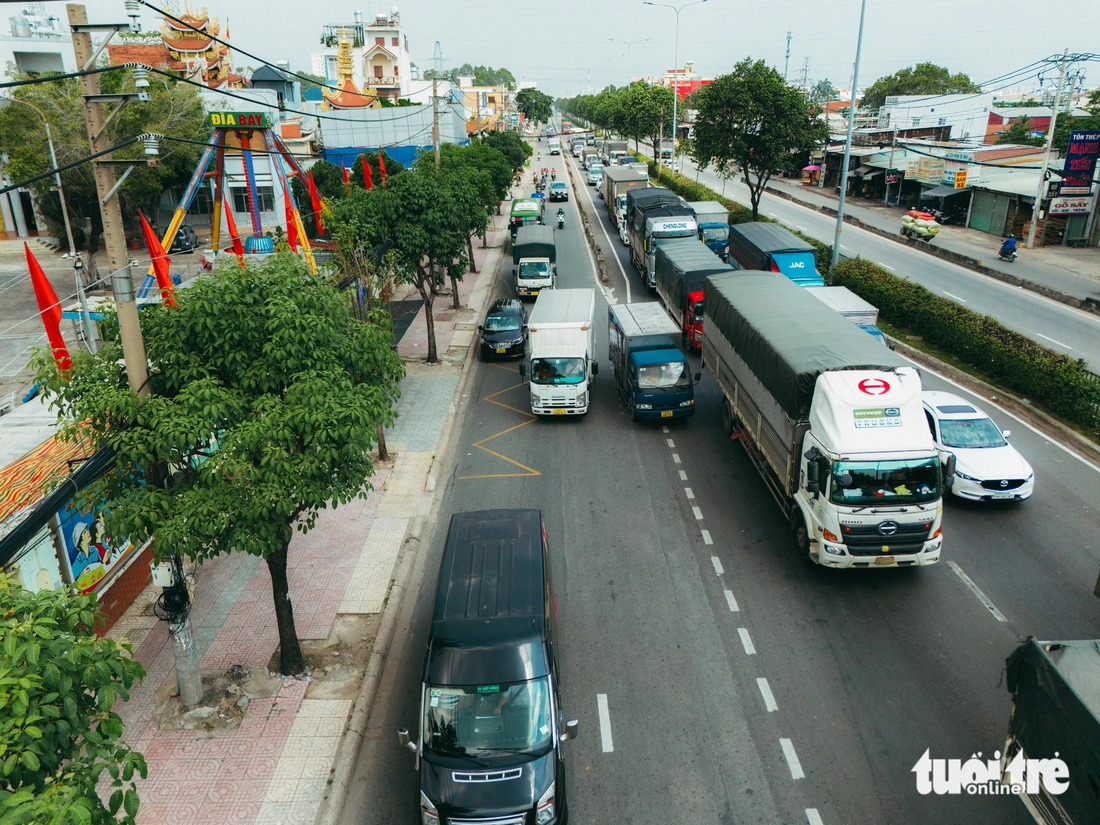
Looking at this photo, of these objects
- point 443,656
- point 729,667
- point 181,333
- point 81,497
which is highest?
point 181,333

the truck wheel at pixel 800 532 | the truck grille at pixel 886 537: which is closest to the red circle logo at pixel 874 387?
the truck grille at pixel 886 537

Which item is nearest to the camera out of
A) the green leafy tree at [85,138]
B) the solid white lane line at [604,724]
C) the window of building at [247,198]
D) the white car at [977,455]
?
the solid white lane line at [604,724]

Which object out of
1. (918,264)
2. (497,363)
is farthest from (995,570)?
(918,264)

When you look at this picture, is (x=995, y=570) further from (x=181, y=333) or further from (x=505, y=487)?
(x=181, y=333)

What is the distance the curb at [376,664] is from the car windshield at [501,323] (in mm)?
7268

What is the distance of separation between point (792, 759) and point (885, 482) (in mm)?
5110

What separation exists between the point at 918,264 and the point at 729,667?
34.8 m

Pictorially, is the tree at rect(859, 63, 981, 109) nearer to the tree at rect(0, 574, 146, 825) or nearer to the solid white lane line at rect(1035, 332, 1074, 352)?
the solid white lane line at rect(1035, 332, 1074, 352)

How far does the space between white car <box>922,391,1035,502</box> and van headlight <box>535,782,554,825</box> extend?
10.8 m

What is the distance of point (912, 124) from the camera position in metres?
84.2

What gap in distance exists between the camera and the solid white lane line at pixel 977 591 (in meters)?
12.8

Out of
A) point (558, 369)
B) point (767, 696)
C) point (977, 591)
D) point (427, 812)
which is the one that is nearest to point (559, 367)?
point (558, 369)

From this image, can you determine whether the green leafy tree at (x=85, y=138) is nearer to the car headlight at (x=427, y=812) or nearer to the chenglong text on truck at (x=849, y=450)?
the chenglong text on truck at (x=849, y=450)

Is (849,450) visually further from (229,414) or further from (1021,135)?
(1021,135)
